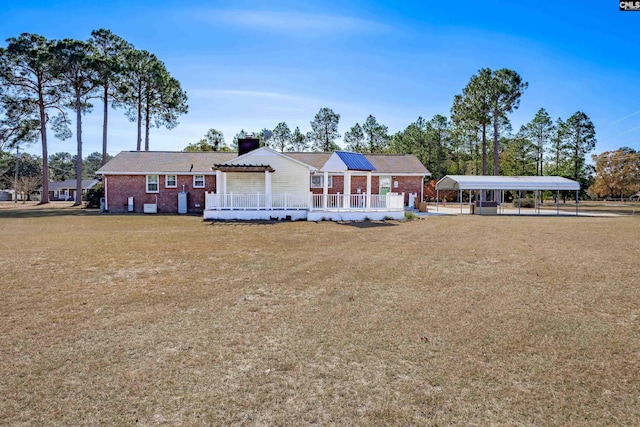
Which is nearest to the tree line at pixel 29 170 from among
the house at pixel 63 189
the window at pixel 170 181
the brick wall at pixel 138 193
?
the house at pixel 63 189

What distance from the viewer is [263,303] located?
18.7 feet

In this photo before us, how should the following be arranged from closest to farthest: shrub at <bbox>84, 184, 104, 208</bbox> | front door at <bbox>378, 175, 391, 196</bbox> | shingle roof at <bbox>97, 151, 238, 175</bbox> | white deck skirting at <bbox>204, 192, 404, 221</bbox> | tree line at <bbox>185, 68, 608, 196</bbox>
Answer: white deck skirting at <bbox>204, 192, 404, 221</bbox> < shingle roof at <bbox>97, 151, 238, 175</bbox> < front door at <bbox>378, 175, 391, 196</bbox> < shrub at <bbox>84, 184, 104, 208</bbox> < tree line at <bbox>185, 68, 608, 196</bbox>

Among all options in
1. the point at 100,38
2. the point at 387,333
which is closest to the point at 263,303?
the point at 387,333

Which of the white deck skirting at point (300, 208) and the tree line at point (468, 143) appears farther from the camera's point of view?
the tree line at point (468, 143)

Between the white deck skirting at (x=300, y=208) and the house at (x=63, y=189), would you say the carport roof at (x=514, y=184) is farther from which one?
the house at (x=63, y=189)

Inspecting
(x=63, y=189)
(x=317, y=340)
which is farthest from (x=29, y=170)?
(x=317, y=340)

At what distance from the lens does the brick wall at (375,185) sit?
26812mm

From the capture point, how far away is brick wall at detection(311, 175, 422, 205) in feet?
88.0

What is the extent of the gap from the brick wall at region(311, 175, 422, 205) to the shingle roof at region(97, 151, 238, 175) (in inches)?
304

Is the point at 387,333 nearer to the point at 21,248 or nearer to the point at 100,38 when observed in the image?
the point at 21,248

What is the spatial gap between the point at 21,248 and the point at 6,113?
32.5 meters

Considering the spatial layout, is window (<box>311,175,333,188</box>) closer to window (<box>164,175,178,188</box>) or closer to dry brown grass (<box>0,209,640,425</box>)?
window (<box>164,175,178,188</box>)

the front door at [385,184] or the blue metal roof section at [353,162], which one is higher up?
the blue metal roof section at [353,162]

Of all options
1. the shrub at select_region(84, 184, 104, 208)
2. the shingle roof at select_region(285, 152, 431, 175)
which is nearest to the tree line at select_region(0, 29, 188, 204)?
the shrub at select_region(84, 184, 104, 208)
